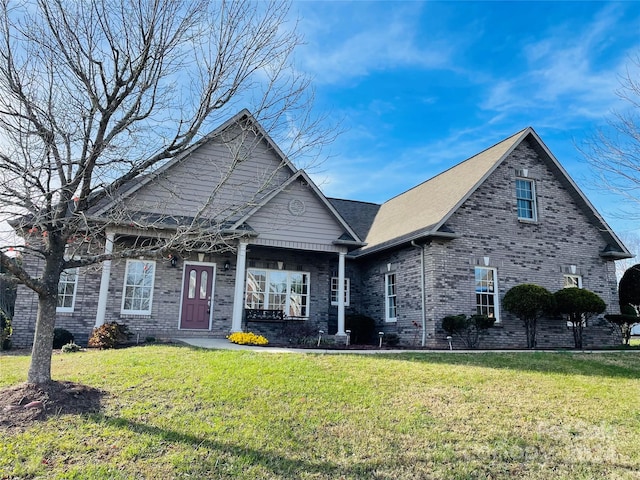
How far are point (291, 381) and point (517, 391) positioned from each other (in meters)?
3.64

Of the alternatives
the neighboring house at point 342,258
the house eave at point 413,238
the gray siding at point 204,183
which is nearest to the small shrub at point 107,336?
the neighboring house at point 342,258

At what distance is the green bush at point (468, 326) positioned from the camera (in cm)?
1349

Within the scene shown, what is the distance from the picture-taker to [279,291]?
15922mm

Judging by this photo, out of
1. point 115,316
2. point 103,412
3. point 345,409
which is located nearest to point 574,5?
point 345,409

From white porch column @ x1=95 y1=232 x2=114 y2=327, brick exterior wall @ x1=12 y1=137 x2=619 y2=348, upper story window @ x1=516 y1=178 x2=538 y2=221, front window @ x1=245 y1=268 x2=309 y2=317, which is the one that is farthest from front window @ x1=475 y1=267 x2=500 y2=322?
white porch column @ x1=95 y1=232 x2=114 y2=327

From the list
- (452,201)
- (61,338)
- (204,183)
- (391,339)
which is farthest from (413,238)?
(61,338)

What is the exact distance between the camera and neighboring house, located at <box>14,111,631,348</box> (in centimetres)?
1389

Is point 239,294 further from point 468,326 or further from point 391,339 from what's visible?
point 468,326

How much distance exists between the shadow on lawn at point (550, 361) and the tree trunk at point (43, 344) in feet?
20.4

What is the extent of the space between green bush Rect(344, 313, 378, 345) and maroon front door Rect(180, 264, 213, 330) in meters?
4.98

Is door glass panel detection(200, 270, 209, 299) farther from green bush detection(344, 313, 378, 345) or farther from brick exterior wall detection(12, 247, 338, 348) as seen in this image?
green bush detection(344, 313, 378, 345)

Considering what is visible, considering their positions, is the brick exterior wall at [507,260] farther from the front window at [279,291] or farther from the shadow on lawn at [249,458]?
the shadow on lawn at [249,458]

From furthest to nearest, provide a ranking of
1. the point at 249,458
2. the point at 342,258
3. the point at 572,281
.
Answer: the point at 572,281 < the point at 342,258 < the point at 249,458

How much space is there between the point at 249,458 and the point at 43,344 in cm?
374
